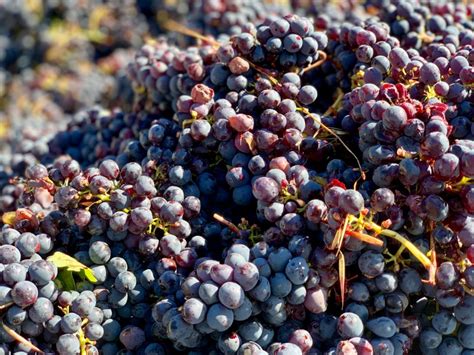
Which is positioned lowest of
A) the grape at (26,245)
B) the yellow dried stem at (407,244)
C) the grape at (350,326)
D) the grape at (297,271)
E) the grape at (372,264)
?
the grape at (26,245)

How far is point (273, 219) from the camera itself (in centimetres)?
121

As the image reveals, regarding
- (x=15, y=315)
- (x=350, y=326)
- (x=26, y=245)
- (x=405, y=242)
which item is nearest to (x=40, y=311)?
(x=15, y=315)

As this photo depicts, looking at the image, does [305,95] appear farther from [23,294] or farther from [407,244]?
[23,294]

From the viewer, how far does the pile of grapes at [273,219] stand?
1129mm

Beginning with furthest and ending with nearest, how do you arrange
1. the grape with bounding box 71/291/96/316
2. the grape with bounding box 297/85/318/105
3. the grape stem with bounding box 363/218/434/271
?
the grape with bounding box 297/85/318/105 → the grape with bounding box 71/291/96/316 → the grape stem with bounding box 363/218/434/271

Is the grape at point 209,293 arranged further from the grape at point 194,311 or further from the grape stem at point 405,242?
the grape stem at point 405,242

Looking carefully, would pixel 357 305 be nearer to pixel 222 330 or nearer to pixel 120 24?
pixel 222 330

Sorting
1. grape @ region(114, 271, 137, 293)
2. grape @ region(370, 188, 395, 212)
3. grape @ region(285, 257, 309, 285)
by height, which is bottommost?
grape @ region(114, 271, 137, 293)

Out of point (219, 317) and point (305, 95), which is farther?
point (305, 95)

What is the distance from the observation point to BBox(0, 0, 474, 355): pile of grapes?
113 centimetres

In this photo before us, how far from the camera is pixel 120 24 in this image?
278cm

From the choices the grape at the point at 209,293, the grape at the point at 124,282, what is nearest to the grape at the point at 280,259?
the grape at the point at 209,293

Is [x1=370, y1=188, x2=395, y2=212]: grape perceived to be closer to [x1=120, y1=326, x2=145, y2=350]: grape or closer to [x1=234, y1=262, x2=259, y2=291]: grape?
[x1=234, y1=262, x2=259, y2=291]: grape

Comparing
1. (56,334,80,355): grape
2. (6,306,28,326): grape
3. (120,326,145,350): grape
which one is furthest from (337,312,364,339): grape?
(6,306,28,326): grape
